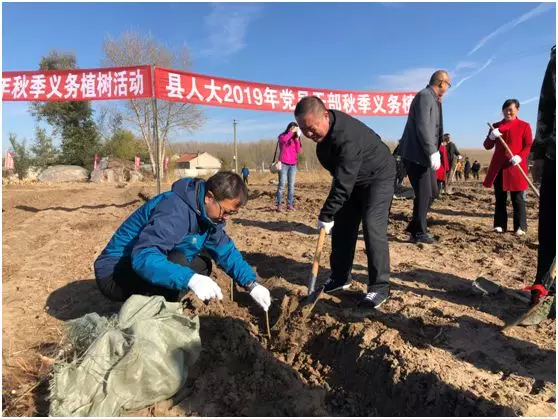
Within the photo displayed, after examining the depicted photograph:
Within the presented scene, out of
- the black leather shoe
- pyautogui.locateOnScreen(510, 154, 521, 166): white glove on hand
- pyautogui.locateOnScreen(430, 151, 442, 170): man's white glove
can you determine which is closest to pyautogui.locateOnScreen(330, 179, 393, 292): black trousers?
pyautogui.locateOnScreen(430, 151, 442, 170): man's white glove

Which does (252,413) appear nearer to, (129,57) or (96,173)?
(96,173)

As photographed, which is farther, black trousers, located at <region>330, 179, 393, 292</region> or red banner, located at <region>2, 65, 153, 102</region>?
red banner, located at <region>2, 65, 153, 102</region>

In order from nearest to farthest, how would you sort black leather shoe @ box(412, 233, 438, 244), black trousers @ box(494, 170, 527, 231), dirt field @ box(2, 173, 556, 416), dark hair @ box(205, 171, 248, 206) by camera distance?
dirt field @ box(2, 173, 556, 416)
dark hair @ box(205, 171, 248, 206)
black leather shoe @ box(412, 233, 438, 244)
black trousers @ box(494, 170, 527, 231)

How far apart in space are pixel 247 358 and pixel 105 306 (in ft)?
4.74

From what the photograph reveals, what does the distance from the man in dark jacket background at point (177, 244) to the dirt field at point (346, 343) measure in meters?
0.40

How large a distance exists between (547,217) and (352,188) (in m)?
1.31

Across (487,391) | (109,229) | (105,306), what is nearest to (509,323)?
(487,391)

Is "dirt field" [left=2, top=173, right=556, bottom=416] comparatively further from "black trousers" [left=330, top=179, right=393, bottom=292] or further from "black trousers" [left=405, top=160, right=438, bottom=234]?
"black trousers" [left=405, top=160, right=438, bottom=234]

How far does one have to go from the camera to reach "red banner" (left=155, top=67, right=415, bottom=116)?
26.5 feet

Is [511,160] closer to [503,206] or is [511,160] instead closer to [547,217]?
[503,206]

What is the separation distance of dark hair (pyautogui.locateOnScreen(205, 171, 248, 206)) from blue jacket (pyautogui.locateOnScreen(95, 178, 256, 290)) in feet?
0.32

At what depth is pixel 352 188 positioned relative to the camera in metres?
2.95

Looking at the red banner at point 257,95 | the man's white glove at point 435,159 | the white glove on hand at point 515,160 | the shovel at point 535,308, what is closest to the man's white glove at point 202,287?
the shovel at point 535,308

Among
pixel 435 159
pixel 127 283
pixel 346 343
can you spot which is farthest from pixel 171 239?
pixel 435 159
